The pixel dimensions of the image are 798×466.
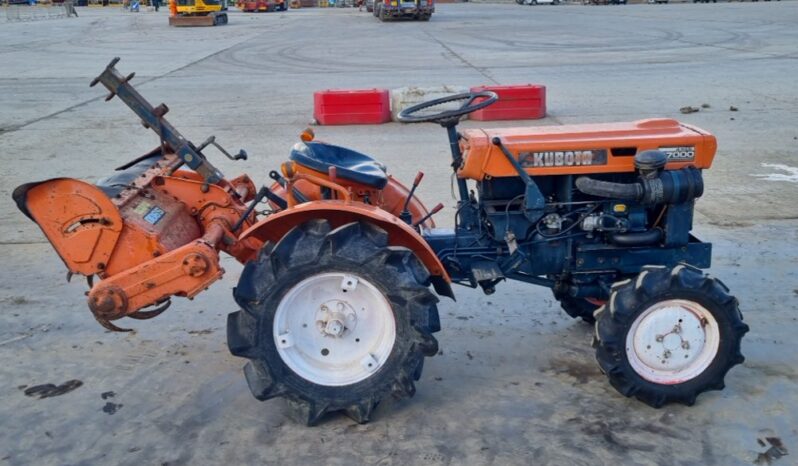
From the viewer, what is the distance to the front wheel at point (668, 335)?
3816mm

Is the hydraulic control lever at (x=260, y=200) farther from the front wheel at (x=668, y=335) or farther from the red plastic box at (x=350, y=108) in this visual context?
the red plastic box at (x=350, y=108)

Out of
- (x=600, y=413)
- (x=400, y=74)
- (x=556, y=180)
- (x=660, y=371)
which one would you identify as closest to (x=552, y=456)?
(x=600, y=413)

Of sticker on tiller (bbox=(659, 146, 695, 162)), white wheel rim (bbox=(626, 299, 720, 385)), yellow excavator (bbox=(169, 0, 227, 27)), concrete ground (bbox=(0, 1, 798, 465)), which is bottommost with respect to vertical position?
concrete ground (bbox=(0, 1, 798, 465))

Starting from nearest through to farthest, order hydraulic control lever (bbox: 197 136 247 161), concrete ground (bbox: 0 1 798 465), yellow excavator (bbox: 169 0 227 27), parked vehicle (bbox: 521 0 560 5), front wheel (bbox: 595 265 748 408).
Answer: concrete ground (bbox: 0 1 798 465) < front wheel (bbox: 595 265 748 408) < hydraulic control lever (bbox: 197 136 247 161) < yellow excavator (bbox: 169 0 227 27) < parked vehicle (bbox: 521 0 560 5)

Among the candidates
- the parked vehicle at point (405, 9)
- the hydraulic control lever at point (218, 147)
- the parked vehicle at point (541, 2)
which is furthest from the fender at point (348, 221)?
the parked vehicle at point (541, 2)

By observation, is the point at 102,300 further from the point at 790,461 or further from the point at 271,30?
the point at 271,30

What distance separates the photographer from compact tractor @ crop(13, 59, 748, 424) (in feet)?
12.3

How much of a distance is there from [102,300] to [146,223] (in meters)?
0.44

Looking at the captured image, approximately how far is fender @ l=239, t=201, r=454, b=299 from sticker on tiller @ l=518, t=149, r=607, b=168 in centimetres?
64

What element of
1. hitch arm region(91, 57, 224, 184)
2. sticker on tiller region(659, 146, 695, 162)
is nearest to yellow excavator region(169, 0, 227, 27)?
hitch arm region(91, 57, 224, 184)

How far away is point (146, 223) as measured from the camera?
4.04m

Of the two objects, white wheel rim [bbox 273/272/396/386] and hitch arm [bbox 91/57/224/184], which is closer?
white wheel rim [bbox 273/272/396/386]

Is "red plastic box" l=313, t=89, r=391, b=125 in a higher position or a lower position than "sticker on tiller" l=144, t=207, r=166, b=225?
lower

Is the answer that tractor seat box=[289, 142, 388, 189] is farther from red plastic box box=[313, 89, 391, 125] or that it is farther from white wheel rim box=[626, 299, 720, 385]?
red plastic box box=[313, 89, 391, 125]
